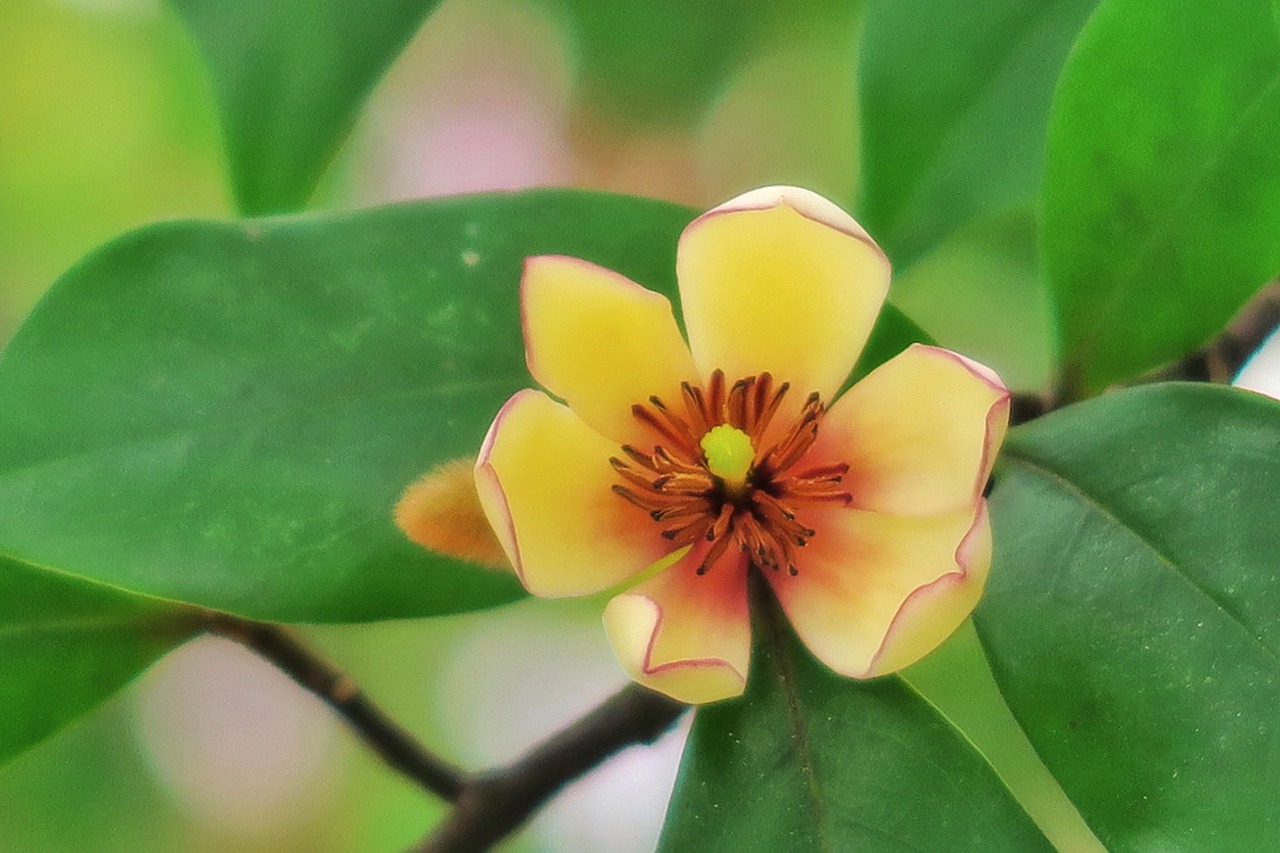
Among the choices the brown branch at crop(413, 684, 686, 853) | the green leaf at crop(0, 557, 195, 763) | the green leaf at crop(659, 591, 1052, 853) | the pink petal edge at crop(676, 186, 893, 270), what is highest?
the pink petal edge at crop(676, 186, 893, 270)

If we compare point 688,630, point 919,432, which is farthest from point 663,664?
point 919,432

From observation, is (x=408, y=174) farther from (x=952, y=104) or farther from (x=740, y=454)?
(x=740, y=454)

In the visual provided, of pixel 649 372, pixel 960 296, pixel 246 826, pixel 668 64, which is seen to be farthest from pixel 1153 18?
pixel 246 826

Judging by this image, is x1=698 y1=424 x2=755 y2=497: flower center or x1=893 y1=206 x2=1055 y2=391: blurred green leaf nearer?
x1=698 y1=424 x2=755 y2=497: flower center

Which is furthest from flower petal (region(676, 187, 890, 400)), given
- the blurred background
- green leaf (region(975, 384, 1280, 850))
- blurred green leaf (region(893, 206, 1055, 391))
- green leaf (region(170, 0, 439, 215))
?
the blurred background

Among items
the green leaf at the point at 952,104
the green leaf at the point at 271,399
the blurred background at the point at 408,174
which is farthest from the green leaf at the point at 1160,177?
the blurred background at the point at 408,174

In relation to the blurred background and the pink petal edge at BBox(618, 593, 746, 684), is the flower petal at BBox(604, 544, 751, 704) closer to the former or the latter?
the pink petal edge at BBox(618, 593, 746, 684)

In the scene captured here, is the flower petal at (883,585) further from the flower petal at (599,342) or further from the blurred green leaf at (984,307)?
the blurred green leaf at (984,307)
